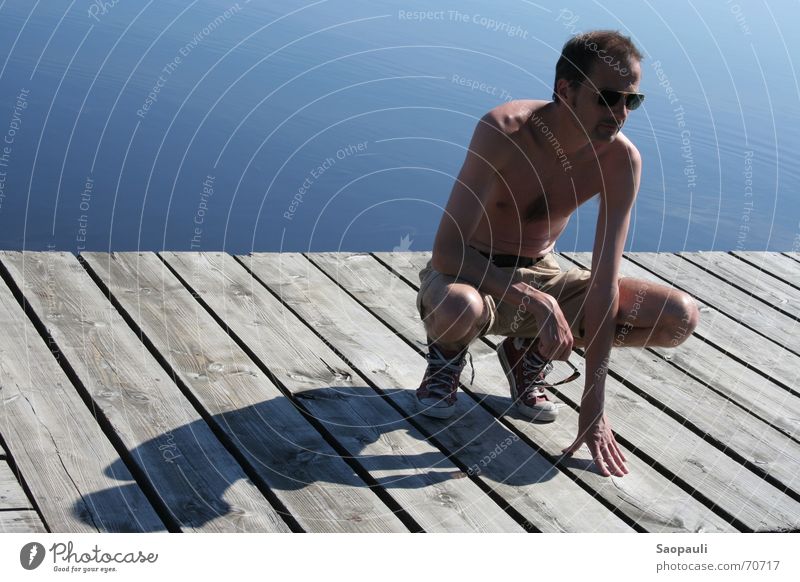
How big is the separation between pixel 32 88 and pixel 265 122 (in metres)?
1.54

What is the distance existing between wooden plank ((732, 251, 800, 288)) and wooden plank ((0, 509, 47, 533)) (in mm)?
3404

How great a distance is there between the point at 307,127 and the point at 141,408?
491 cm

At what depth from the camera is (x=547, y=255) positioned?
325 centimetres

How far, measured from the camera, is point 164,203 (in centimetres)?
588

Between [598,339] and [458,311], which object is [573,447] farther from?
[458,311]

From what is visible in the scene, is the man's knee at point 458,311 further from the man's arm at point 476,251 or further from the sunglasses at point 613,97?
the sunglasses at point 613,97

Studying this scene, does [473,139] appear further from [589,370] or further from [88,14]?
[88,14]

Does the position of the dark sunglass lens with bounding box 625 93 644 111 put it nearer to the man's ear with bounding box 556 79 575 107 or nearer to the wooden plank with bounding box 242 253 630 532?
the man's ear with bounding box 556 79 575 107

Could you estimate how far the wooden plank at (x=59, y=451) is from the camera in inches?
90.9

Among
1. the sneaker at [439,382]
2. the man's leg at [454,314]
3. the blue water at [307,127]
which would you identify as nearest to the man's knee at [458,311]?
the man's leg at [454,314]

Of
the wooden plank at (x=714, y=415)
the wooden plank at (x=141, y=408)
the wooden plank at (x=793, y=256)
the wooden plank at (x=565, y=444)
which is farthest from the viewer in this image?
the wooden plank at (x=793, y=256)

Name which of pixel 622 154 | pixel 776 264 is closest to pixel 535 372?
pixel 622 154

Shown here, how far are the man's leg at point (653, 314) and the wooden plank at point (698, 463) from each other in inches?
10.9
